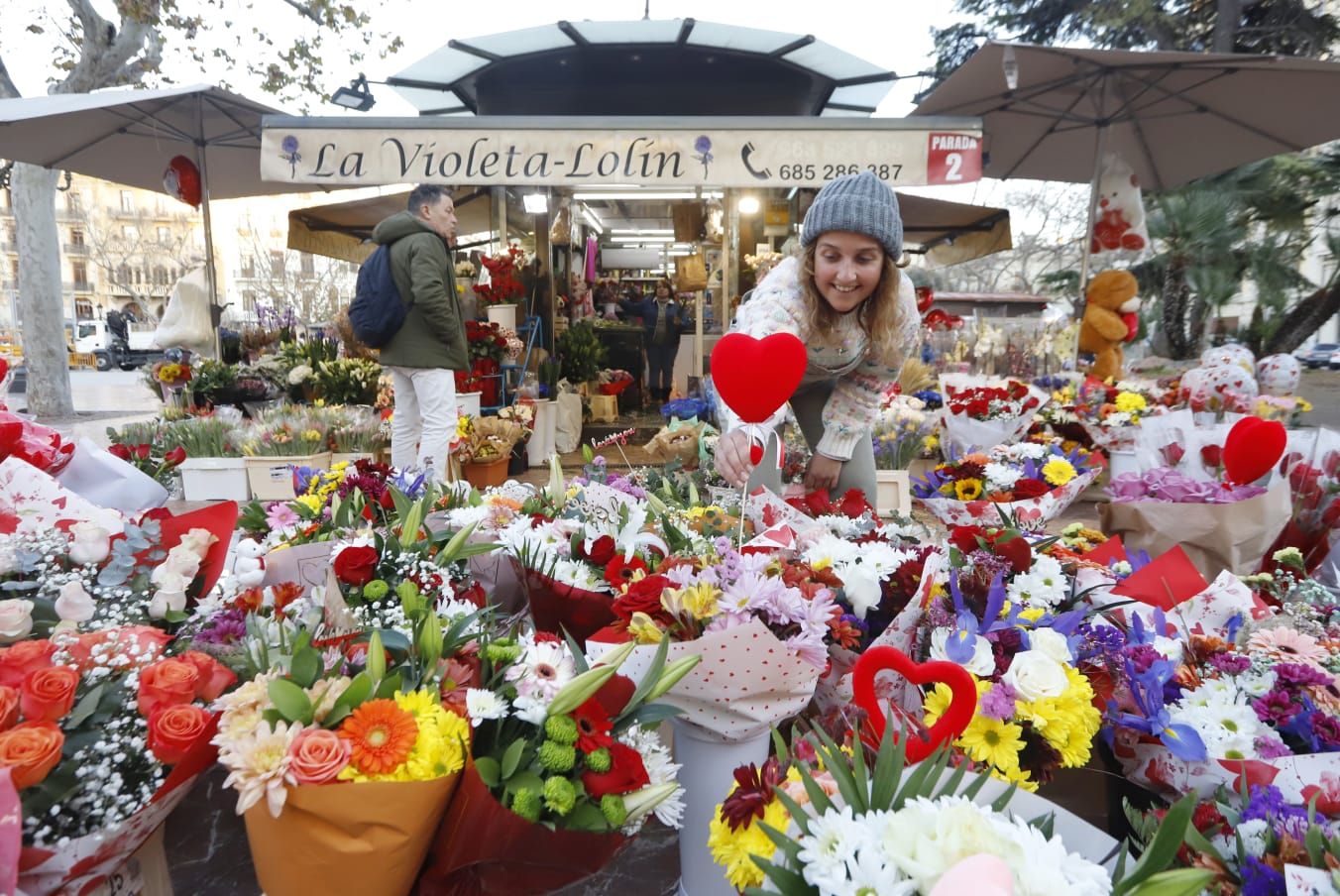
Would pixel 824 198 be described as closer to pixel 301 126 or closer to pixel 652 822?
pixel 652 822

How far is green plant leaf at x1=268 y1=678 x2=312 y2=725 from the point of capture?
3.34 ft

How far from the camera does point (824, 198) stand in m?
1.99

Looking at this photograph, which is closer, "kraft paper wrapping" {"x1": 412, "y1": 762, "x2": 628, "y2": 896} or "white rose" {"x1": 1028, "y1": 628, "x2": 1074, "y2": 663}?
"kraft paper wrapping" {"x1": 412, "y1": 762, "x2": 628, "y2": 896}

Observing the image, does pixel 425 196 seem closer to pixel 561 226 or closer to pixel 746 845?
pixel 561 226

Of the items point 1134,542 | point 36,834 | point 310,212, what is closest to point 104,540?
point 36,834

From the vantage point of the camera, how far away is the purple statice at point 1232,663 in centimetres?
128

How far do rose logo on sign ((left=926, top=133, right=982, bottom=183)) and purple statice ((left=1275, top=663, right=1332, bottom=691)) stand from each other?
390 cm

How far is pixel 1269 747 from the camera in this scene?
1.15 m

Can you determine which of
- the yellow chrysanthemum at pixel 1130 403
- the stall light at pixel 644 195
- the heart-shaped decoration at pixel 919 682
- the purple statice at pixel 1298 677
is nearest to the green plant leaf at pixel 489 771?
the heart-shaped decoration at pixel 919 682

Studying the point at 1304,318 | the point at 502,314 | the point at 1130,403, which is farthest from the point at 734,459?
the point at 1304,318

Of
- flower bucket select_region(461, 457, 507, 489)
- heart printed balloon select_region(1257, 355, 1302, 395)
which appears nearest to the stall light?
flower bucket select_region(461, 457, 507, 489)

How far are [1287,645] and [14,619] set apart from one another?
218cm

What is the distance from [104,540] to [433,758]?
0.93 metres

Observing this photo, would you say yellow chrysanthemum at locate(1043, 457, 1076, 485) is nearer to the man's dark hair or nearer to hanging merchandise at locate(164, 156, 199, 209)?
the man's dark hair
